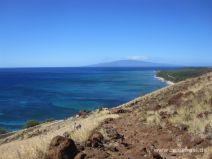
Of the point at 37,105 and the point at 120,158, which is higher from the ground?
the point at 120,158

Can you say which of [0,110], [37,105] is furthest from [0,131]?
[37,105]

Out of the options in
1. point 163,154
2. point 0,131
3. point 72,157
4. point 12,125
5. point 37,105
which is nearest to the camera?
point 72,157

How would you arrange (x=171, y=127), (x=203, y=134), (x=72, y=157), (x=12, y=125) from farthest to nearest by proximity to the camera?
(x=12, y=125)
(x=171, y=127)
(x=203, y=134)
(x=72, y=157)

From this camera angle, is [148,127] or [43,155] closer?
[43,155]

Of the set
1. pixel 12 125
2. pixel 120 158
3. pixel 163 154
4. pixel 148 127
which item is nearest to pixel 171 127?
pixel 148 127

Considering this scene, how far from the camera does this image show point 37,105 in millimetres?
87125

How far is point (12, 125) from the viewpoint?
2422 inches

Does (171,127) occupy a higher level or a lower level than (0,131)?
higher

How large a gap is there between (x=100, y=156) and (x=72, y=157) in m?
0.75

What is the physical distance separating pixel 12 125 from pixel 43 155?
56.5 m

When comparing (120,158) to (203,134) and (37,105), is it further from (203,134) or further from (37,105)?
(37,105)

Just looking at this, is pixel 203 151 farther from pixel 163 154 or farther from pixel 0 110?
pixel 0 110

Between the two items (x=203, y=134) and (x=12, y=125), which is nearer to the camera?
(x=203, y=134)

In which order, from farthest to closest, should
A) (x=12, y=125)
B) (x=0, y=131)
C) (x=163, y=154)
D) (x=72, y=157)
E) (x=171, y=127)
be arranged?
(x=12, y=125) → (x=0, y=131) → (x=171, y=127) → (x=163, y=154) → (x=72, y=157)
